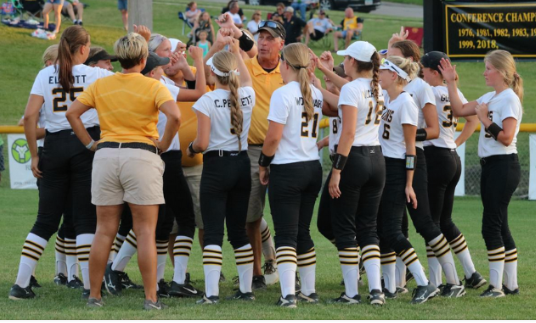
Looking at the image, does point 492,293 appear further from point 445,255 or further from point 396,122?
point 396,122

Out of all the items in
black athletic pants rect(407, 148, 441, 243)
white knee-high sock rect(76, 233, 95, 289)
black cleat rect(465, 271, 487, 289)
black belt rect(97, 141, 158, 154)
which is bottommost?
black cleat rect(465, 271, 487, 289)

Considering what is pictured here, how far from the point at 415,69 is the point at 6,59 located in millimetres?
21812

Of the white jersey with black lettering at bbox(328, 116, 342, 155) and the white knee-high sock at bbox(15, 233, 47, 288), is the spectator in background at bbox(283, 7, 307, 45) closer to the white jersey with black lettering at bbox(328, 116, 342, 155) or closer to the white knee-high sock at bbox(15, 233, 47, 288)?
the white jersey with black lettering at bbox(328, 116, 342, 155)

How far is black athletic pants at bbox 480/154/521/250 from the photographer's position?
22.6 ft

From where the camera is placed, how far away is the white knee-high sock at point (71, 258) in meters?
7.34

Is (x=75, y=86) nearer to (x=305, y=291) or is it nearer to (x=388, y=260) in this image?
(x=305, y=291)

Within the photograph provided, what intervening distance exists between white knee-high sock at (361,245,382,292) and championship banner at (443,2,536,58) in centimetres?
585

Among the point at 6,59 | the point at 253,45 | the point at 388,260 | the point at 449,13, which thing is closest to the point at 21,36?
the point at 6,59

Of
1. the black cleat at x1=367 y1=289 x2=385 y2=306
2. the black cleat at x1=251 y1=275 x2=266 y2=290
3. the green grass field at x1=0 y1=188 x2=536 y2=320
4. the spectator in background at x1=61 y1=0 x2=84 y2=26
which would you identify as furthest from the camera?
the spectator in background at x1=61 y1=0 x2=84 y2=26

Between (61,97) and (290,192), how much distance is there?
2003 mm

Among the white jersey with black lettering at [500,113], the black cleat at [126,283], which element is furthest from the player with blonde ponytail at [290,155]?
the black cleat at [126,283]

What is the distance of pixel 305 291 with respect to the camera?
658cm

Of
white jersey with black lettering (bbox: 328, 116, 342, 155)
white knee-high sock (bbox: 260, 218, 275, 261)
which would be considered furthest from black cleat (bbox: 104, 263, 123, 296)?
white jersey with black lettering (bbox: 328, 116, 342, 155)

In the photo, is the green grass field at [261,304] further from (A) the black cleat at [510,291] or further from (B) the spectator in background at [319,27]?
(B) the spectator in background at [319,27]
